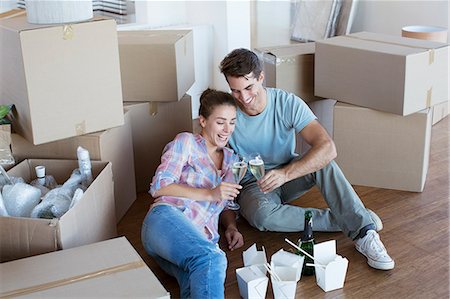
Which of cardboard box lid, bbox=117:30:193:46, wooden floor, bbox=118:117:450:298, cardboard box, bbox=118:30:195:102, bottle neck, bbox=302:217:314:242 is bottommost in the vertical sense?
wooden floor, bbox=118:117:450:298

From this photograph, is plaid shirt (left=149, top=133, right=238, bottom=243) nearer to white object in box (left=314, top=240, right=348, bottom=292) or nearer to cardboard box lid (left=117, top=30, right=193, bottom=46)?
white object in box (left=314, top=240, right=348, bottom=292)

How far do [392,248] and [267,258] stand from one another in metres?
0.51

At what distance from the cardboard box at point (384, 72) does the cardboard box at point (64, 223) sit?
124 cm

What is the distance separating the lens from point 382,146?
2.97 meters

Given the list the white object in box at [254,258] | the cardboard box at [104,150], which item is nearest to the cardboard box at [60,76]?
the cardboard box at [104,150]

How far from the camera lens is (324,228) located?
2590 mm

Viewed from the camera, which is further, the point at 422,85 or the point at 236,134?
the point at 422,85

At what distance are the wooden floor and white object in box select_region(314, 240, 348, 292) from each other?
27 millimetres

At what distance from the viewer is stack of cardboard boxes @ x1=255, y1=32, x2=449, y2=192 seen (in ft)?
9.19

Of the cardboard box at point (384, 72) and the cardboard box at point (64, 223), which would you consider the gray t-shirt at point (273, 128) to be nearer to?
the cardboard box at point (384, 72)

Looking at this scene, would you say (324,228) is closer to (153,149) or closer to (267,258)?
(267,258)

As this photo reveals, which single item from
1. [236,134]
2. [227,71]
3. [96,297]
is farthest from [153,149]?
[96,297]

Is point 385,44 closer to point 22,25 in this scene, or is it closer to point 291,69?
point 291,69

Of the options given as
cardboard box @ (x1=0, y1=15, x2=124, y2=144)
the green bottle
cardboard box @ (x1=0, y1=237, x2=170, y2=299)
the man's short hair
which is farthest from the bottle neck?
Answer: cardboard box @ (x1=0, y1=15, x2=124, y2=144)
